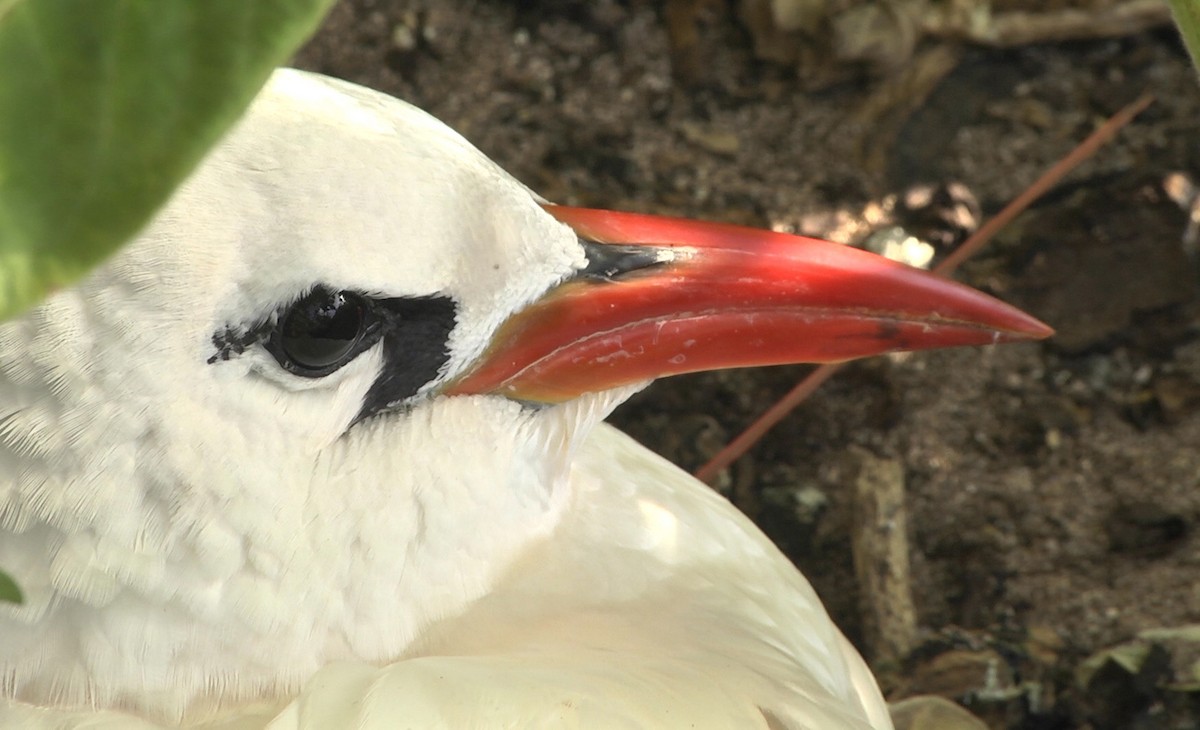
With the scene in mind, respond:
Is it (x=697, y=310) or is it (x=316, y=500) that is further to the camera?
(x=697, y=310)

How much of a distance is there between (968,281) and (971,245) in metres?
0.21

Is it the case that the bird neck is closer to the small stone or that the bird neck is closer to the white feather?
the white feather

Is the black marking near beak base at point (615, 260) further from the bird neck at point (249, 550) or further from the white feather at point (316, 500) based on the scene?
the bird neck at point (249, 550)

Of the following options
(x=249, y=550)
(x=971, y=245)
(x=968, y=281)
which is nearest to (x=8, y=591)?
(x=249, y=550)

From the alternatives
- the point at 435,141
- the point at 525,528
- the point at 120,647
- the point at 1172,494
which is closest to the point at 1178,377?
the point at 1172,494

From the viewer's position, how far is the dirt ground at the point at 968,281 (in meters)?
2.04

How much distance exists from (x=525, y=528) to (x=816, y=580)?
0.91 metres

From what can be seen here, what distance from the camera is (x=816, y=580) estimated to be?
7.18 ft

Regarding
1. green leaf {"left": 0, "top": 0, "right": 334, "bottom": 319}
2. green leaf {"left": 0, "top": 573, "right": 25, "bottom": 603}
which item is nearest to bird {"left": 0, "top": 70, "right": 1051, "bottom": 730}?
green leaf {"left": 0, "top": 573, "right": 25, "bottom": 603}

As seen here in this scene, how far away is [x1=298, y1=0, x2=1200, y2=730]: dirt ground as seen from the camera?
6.68 ft

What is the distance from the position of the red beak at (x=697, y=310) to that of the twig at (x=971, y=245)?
784 mm

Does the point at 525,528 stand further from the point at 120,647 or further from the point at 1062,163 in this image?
the point at 1062,163

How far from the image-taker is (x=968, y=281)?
2402mm

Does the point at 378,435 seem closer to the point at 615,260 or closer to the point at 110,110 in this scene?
→ the point at 615,260
